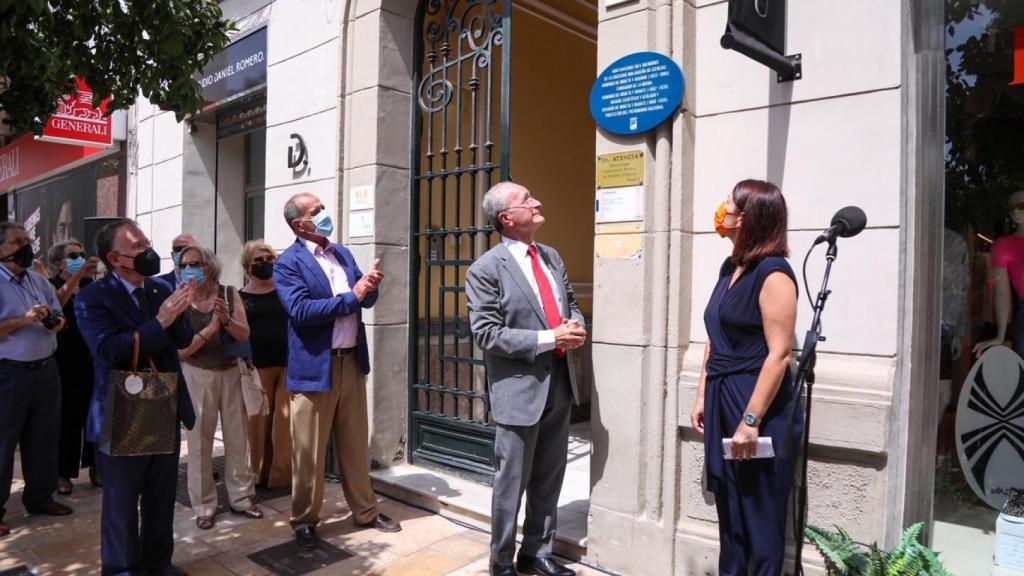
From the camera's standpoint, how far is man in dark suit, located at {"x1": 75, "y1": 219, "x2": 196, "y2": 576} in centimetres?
338

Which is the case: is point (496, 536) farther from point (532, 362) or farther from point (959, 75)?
point (959, 75)

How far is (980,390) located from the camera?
3.14 metres

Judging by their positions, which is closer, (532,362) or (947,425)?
(947,425)

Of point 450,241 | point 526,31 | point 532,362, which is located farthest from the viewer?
point 526,31

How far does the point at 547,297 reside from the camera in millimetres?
3600

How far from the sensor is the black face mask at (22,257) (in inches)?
178

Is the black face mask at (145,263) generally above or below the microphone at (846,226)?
below

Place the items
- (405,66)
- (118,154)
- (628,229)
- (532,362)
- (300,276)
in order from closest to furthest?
(532,362) → (628,229) → (300,276) → (405,66) → (118,154)

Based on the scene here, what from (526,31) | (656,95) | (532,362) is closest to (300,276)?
(532,362)

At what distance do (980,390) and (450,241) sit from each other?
162 inches

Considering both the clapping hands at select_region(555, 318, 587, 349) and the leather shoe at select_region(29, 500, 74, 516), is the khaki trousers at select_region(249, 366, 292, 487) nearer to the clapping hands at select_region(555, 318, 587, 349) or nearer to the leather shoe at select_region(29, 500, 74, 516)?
the leather shoe at select_region(29, 500, 74, 516)

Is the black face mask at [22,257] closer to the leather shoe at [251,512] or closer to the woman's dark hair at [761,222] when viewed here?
the leather shoe at [251,512]

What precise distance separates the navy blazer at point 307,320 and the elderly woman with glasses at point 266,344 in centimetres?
96

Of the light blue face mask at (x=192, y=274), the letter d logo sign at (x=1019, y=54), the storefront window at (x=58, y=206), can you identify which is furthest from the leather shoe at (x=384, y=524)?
the storefront window at (x=58, y=206)
